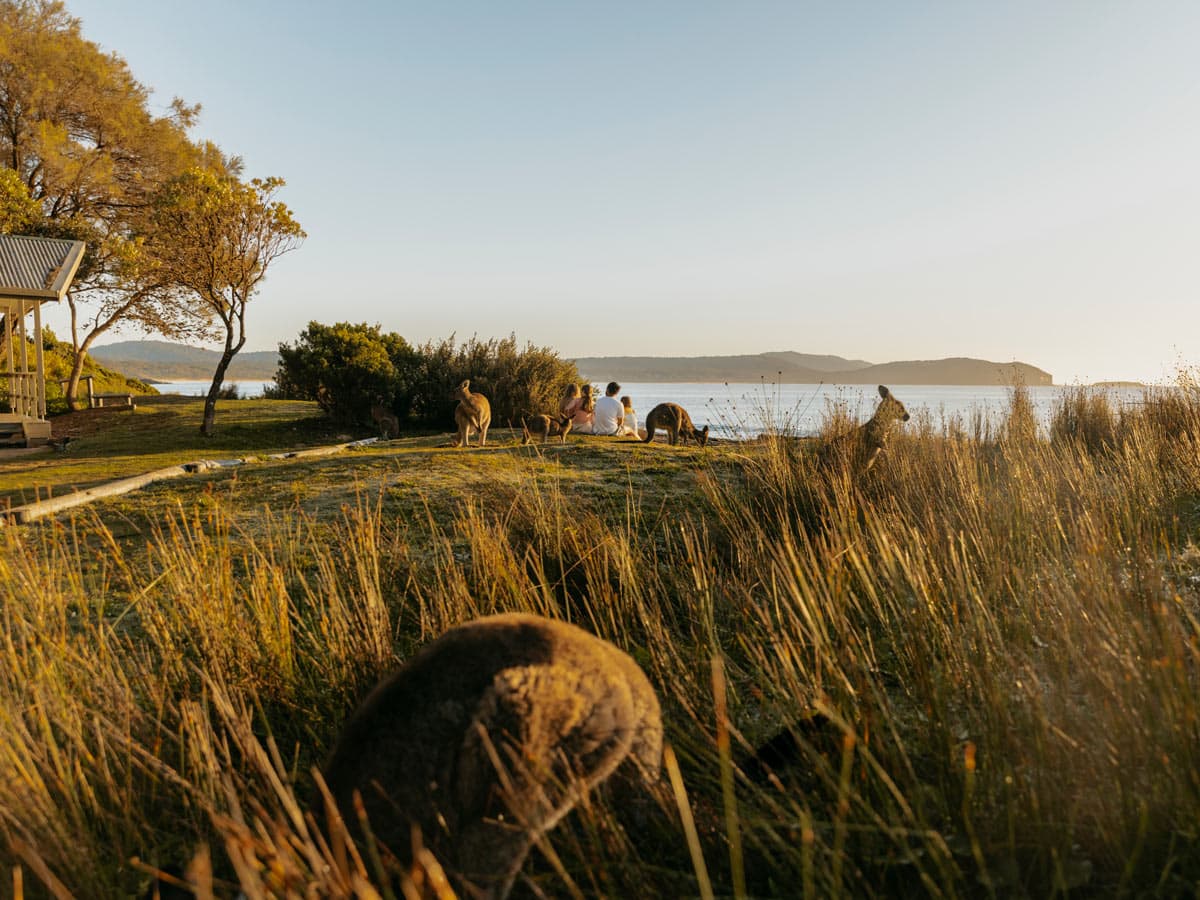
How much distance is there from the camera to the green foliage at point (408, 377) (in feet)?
54.7

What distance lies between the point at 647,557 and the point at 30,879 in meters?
3.55

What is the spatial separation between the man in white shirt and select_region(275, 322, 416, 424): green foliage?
18.6 ft

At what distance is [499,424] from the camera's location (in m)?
15.9

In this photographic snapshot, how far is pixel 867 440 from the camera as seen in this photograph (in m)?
7.66

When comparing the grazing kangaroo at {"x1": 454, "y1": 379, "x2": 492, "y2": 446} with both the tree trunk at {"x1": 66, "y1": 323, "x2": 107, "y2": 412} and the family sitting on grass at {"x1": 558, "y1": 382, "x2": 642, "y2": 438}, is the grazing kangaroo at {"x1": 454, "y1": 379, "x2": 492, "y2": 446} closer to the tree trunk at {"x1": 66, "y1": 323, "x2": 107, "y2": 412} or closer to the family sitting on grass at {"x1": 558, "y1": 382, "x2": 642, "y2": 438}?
the family sitting on grass at {"x1": 558, "y1": 382, "x2": 642, "y2": 438}

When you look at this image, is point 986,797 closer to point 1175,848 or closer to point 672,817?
point 1175,848

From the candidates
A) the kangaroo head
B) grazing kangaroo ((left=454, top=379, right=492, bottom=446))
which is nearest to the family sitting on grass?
grazing kangaroo ((left=454, top=379, right=492, bottom=446))

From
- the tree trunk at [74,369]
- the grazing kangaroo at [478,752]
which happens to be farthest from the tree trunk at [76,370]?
the grazing kangaroo at [478,752]

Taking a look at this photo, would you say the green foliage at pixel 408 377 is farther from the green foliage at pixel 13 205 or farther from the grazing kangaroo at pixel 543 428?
the green foliage at pixel 13 205

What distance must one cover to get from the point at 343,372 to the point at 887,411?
1274 cm

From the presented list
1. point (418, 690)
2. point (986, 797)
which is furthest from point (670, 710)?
point (418, 690)

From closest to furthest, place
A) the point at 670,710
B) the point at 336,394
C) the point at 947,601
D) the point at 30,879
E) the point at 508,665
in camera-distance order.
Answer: the point at 508,665 < the point at 30,879 < the point at 670,710 < the point at 947,601 < the point at 336,394

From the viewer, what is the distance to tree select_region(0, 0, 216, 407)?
81.0 ft

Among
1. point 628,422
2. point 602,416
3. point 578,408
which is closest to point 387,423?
point 578,408
